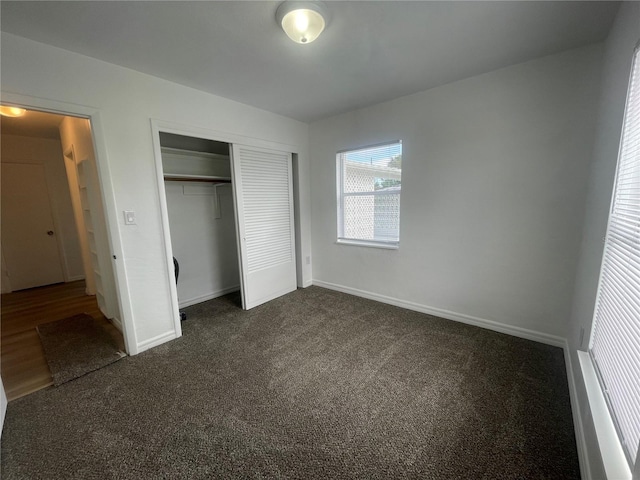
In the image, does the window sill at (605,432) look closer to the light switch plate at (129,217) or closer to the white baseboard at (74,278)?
the light switch plate at (129,217)

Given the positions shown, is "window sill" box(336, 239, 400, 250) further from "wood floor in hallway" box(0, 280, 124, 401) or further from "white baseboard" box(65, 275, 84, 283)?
"white baseboard" box(65, 275, 84, 283)

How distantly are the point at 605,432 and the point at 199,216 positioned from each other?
4000 millimetres

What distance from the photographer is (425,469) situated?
126cm

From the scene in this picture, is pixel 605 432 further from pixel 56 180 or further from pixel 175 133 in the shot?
pixel 56 180

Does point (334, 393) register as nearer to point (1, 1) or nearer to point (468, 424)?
point (468, 424)

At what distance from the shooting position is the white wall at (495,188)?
2.04 m

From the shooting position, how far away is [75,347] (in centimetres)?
238

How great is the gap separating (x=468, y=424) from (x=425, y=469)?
0.44 m

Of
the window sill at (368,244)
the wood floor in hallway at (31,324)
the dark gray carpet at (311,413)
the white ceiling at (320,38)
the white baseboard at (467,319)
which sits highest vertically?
the white ceiling at (320,38)

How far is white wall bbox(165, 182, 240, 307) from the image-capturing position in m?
3.30

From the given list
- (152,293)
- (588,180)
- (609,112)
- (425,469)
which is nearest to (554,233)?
(588,180)

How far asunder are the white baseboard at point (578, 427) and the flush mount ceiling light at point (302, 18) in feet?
8.86

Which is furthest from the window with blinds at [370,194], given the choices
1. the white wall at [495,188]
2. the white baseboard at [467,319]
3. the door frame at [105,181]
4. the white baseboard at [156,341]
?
the door frame at [105,181]

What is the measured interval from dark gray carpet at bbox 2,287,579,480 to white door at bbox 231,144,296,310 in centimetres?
99
